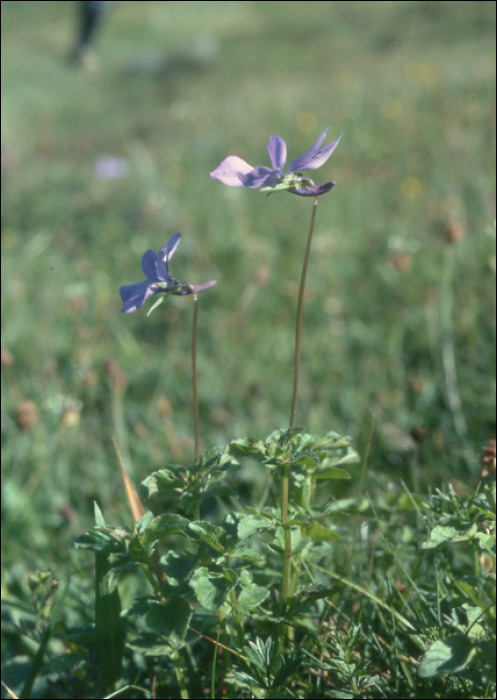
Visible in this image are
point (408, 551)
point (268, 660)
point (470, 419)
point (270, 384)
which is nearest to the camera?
point (268, 660)

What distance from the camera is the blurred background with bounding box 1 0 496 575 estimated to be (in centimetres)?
196

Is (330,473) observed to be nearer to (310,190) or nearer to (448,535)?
(448,535)

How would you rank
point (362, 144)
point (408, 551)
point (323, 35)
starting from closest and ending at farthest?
point (408, 551), point (362, 144), point (323, 35)

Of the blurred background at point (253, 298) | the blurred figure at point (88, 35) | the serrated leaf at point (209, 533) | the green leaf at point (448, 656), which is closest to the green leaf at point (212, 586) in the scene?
the serrated leaf at point (209, 533)

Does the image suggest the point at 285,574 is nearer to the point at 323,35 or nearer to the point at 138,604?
the point at 138,604

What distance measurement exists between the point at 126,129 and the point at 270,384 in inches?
253

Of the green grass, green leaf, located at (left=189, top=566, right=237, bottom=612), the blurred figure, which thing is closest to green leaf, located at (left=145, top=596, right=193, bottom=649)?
green leaf, located at (left=189, top=566, right=237, bottom=612)

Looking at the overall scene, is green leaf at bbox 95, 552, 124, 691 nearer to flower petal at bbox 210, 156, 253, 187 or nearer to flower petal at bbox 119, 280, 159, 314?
flower petal at bbox 119, 280, 159, 314

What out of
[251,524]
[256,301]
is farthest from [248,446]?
[256,301]

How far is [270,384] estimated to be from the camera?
94.7 inches

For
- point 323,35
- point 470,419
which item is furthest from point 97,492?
point 323,35

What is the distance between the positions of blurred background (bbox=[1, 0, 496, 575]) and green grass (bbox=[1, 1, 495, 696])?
12mm

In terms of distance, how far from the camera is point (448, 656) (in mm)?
721

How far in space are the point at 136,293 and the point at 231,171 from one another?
0.79ft
